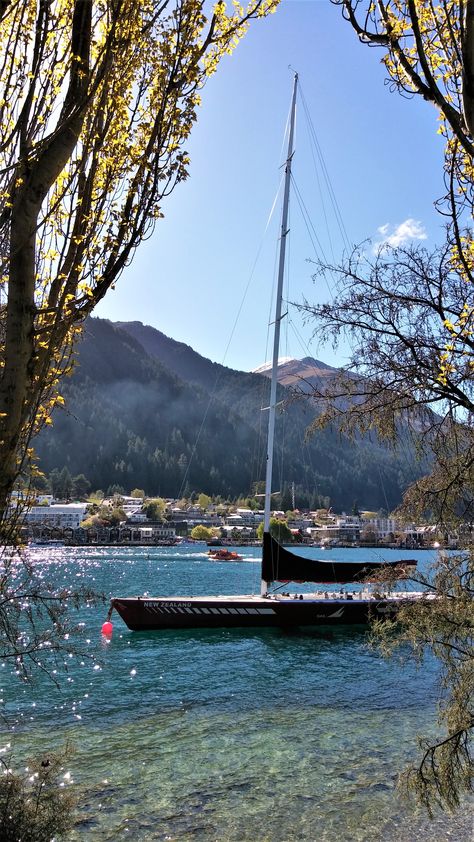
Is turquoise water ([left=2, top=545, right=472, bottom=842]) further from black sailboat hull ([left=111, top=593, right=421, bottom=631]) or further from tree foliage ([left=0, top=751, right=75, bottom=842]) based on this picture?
black sailboat hull ([left=111, top=593, right=421, bottom=631])

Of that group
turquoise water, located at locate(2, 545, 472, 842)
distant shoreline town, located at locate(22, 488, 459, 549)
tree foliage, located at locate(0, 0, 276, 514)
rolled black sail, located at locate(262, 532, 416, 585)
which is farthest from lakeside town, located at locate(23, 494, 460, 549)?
tree foliage, located at locate(0, 0, 276, 514)

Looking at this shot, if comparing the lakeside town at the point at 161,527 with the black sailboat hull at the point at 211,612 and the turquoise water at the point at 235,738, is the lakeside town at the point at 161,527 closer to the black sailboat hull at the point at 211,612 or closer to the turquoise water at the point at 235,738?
the black sailboat hull at the point at 211,612

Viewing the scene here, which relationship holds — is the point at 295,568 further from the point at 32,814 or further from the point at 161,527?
the point at 161,527

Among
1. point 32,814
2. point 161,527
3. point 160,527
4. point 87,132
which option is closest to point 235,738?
point 32,814

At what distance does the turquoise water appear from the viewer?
759 centimetres

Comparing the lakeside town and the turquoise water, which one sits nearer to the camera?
the turquoise water

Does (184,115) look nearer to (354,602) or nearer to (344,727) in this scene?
(344,727)

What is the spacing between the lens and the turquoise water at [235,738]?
24.9 feet

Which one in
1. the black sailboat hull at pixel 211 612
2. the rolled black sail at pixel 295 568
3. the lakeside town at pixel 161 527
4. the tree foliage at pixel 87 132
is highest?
the tree foliage at pixel 87 132

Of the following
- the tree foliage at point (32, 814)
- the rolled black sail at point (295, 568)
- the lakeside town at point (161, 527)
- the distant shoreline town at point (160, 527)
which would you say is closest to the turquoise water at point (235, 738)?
the tree foliage at point (32, 814)

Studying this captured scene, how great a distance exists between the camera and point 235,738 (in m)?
11.1

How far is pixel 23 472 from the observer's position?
4547 millimetres

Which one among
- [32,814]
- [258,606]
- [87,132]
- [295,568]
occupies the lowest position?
[258,606]

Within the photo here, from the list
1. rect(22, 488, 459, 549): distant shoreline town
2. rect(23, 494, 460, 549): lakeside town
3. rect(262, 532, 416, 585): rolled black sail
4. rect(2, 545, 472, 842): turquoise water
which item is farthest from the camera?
rect(23, 494, 460, 549): lakeside town
